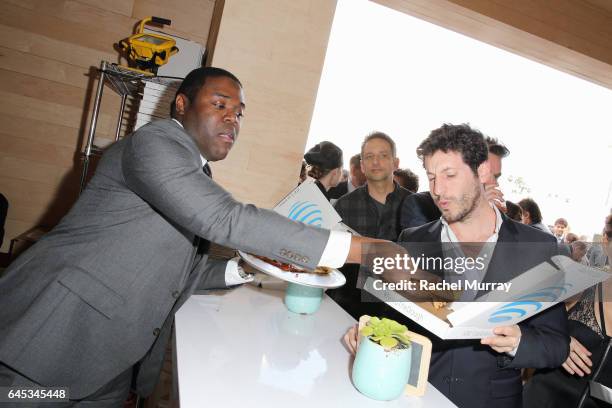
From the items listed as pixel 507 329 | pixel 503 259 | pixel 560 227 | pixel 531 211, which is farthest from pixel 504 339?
pixel 560 227

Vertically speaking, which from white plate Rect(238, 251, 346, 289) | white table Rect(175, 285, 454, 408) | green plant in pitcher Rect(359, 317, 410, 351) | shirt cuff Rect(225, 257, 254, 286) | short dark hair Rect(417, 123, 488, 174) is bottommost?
white table Rect(175, 285, 454, 408)

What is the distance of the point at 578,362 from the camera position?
3.70 feet

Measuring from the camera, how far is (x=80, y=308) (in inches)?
37.4

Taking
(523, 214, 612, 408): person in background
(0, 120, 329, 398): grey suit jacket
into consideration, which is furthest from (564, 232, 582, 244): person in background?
(0, 120, 329, 398): grey suit jacket

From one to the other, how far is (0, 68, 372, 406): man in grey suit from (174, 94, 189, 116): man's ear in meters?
0.20

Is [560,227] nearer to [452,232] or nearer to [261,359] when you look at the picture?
[452,232]

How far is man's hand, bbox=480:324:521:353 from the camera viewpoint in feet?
3.07

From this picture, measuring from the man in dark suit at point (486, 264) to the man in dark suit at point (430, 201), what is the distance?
0.33 metres

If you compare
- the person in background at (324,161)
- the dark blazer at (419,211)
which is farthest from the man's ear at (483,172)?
the person in background at (324,161)

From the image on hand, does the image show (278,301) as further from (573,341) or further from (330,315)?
(573,341)

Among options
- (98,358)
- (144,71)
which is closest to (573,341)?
(98,358)

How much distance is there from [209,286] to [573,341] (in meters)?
1.24

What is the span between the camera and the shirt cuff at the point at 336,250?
91cm

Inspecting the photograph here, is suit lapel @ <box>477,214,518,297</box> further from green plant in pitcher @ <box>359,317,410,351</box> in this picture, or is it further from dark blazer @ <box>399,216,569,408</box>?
green plant in pitcher @ <box>359,317,410,351</box>
